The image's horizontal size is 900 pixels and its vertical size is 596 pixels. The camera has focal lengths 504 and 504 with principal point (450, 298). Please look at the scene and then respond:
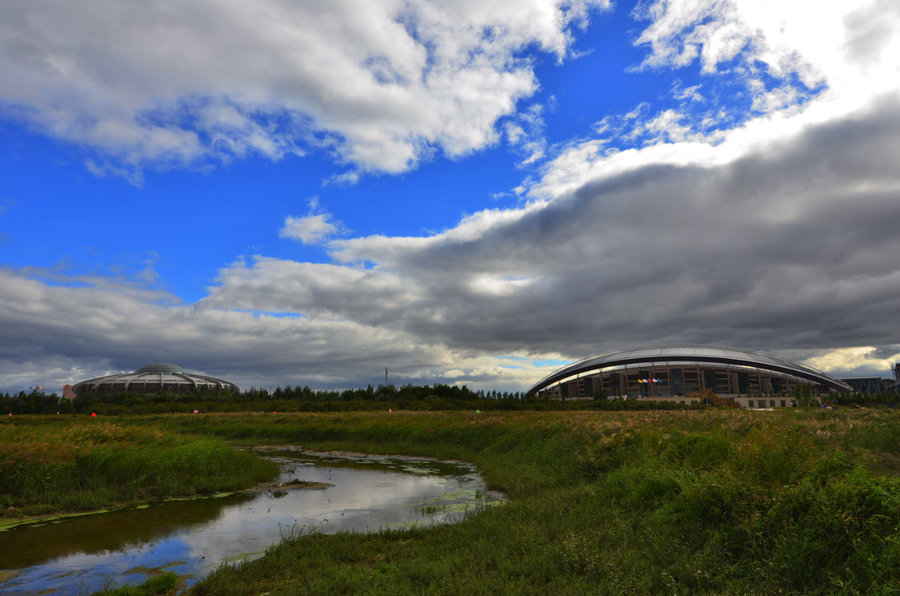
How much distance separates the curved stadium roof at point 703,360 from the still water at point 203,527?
125m

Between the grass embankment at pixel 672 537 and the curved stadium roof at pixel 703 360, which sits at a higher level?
the curved stadium roof at pixel 703 360

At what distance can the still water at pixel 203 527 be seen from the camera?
9852mm

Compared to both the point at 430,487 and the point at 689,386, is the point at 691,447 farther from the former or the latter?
the point at 689,386

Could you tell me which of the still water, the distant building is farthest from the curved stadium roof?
the still water

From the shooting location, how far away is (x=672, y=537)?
28.4 feet

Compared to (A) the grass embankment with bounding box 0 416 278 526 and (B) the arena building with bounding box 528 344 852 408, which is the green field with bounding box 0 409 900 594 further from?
(B) the arena building with bounding box 528 344 852 408

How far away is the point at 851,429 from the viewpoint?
14406mm

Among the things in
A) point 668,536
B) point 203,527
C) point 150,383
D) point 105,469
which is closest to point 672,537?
point 668,536

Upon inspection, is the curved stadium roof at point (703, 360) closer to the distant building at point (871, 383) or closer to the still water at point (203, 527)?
the distant building at point (871, 383)

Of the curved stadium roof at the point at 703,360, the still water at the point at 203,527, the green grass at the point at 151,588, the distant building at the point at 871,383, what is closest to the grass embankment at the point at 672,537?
the green grass at the point at 151,588

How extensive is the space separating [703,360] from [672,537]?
136 metres

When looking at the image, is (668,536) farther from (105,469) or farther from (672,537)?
(105,469)

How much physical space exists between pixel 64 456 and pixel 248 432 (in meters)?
28.7

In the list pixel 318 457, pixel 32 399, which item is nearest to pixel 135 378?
pixel 32 399
